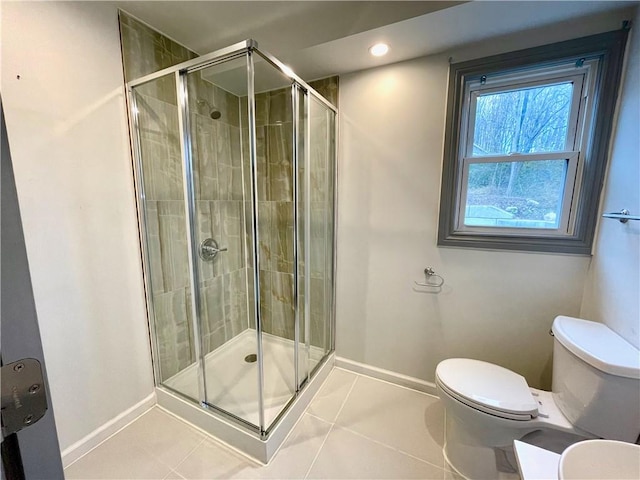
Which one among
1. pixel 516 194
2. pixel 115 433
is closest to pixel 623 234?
pixel 516 194

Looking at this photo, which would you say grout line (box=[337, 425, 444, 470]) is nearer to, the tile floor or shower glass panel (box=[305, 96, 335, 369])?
the tile floor

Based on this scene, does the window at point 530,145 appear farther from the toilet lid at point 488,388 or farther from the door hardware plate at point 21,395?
the door hardware plate at point 21,395

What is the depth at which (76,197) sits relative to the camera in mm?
1301

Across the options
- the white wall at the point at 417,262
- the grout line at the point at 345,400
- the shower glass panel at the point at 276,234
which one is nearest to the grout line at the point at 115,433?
the shower glass panel at the point at 276,234

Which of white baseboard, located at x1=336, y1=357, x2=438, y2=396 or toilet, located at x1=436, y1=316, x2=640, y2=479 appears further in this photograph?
white baseboard, located at x1=336, y1=357, x2=438, y2=396

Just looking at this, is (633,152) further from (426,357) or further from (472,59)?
(426,357)

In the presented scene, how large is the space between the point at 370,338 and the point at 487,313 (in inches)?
32.0

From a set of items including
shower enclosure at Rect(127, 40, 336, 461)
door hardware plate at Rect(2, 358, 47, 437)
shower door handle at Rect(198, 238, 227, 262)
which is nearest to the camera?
door hardware plate at Rect(2, 358, 47, 437)

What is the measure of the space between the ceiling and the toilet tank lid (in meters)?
1.42

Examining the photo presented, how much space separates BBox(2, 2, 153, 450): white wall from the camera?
113 centimetres

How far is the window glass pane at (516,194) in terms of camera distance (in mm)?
1508

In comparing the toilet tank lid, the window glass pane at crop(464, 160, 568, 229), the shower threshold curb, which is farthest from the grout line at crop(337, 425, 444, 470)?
the window glass pane at crop(464, 160, 568, 229)

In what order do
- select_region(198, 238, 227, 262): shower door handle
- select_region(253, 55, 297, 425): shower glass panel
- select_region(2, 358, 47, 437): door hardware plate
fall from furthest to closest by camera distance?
select_region(198, 238, 227, 262): shower door handle → select_region(253, 55, 297, 425): shower glass panel → select_region(2, 358, 47, 437): door hardware plate

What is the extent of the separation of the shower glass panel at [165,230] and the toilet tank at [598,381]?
1.95 m
